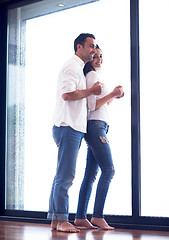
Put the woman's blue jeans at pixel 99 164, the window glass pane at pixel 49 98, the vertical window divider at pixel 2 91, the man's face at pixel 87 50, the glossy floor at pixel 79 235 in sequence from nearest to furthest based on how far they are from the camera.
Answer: the glossy floor at pixel 79 235, the woman's blue jeans at pixel 99 164, the man's face at pixel 87 50, the window glass pane at pixel 49 98, the vertical window divider at pixel 2 91

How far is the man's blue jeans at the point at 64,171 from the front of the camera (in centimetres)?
272

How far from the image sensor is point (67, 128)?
278 cm

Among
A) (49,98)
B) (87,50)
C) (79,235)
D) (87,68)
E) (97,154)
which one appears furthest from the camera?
(49,98)

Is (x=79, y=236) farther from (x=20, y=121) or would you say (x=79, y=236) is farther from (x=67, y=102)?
(x=20, y=121)

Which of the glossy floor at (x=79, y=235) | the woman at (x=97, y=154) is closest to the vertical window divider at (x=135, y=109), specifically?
the woman at (x=97, y=154)

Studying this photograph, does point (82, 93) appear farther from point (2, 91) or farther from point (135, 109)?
point (2, 91)

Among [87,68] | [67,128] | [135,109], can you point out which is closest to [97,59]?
[87,68]

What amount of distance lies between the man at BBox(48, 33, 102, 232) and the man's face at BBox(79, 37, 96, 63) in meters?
0.06

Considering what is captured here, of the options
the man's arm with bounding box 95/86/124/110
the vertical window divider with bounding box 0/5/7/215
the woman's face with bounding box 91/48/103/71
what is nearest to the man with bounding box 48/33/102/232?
the man's arm with bounding box 95/86/124/110

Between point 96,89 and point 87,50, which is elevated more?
point 87,50

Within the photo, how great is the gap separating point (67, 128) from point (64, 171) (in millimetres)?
288

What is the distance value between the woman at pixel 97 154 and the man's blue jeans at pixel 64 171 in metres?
0.14

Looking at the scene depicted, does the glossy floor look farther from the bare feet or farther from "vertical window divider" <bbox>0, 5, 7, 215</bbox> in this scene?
"vertical window divider" <bbox>0, 5, 7, 215</bbox>

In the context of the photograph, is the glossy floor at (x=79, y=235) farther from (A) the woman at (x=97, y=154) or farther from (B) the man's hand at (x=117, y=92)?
(B) the man's hand at (x=117, y=92)
